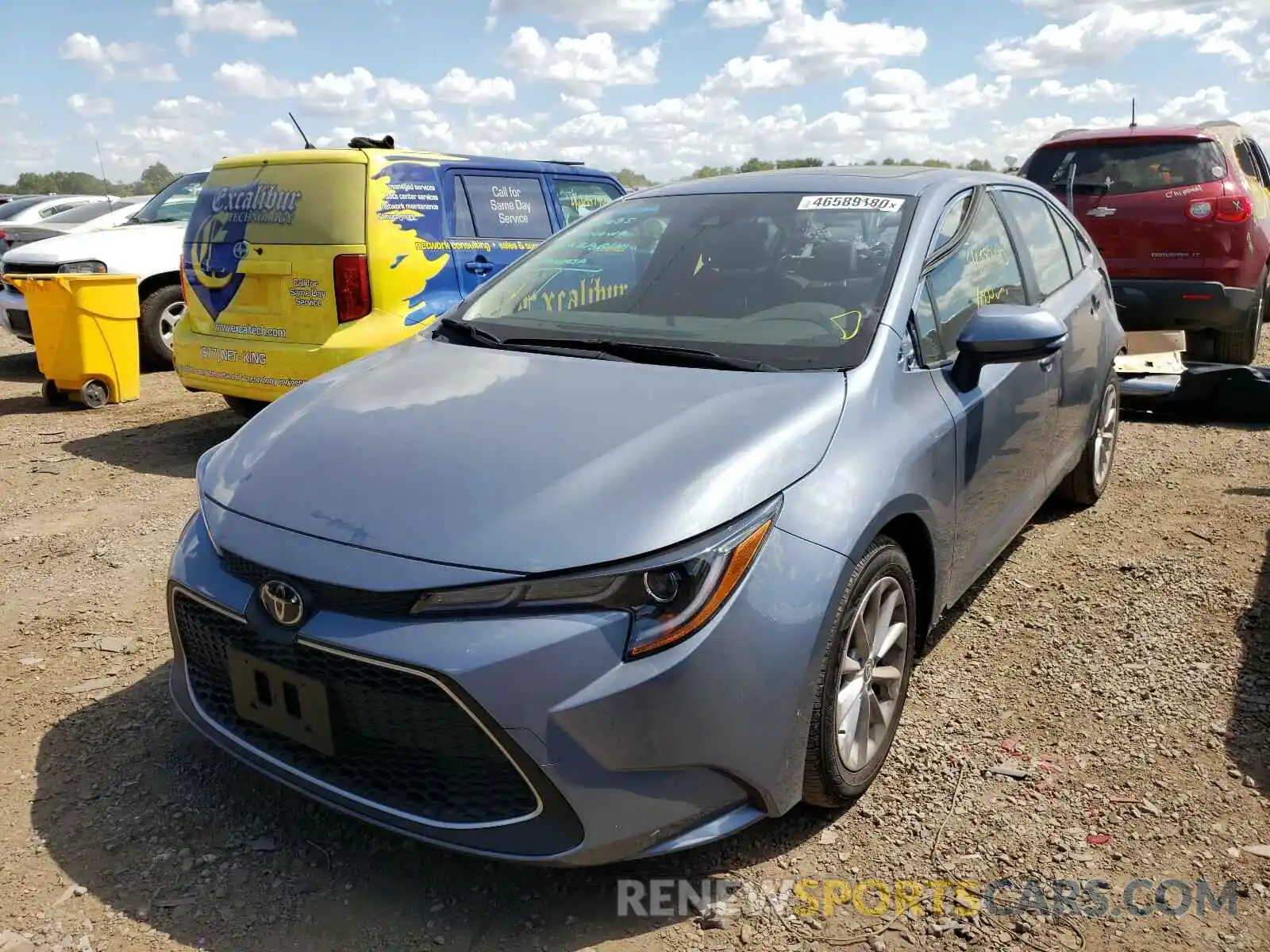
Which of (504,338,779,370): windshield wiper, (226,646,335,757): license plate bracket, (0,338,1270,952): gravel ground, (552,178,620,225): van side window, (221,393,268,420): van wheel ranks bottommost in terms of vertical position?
(0,338,1270,952): gravel ground

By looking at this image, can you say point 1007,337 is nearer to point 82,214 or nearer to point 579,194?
point 579,194

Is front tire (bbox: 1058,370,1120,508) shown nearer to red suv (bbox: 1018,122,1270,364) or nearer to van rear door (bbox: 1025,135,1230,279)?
red suv (bbox: 1018,122,1270,364)

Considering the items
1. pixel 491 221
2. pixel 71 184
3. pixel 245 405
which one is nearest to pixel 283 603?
pixel 491 221

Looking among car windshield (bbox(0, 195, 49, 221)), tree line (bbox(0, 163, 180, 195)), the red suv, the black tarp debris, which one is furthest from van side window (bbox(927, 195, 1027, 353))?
tree line (bbox(0, 163, 180, 195))

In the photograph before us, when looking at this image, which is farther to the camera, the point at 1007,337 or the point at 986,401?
the point at 986,401

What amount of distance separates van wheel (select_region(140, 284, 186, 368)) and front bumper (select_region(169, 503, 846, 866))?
23.7ft

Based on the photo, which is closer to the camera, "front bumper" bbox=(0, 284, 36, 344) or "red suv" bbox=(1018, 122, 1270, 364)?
"red suv" bbox=(1018, 122, 1270, 364)

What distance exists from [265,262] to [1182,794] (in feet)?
16.2

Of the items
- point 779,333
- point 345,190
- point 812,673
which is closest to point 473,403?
point 779,333

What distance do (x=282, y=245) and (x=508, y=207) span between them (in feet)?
4.94

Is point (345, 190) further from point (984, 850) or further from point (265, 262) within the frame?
point (984, 850)

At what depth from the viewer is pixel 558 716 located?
193 centimetres

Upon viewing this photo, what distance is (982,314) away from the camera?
9.64ft

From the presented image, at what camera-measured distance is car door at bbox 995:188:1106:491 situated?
3.89 meters
